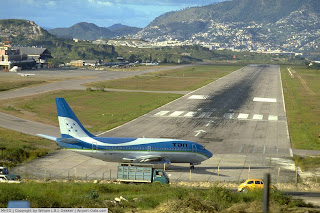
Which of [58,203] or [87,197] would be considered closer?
[58,203]

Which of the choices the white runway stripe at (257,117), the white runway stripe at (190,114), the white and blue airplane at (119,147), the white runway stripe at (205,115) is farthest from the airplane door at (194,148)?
the white runway stripe at (257,117)

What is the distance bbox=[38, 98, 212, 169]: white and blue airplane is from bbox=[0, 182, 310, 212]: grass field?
14.2 meters

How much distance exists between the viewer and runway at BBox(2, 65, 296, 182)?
54.7 metres

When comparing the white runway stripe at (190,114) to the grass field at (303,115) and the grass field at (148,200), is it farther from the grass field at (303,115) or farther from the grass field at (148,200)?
the grass field at (148,200)

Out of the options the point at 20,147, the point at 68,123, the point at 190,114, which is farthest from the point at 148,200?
the point at 190,114

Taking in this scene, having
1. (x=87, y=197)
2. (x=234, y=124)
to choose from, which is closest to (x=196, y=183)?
(x=87, y=197)

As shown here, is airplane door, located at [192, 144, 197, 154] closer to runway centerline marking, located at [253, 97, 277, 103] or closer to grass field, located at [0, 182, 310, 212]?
grass field, located at [0, 182, 310, 212]

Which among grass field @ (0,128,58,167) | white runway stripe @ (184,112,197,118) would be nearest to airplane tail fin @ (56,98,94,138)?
grass field @ (0,128,58,167)

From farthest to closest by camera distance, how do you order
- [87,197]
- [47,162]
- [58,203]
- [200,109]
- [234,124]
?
[200,109] → [234,124] → [47,162] → [87,197] → [58,203]

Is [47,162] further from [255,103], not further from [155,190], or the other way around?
[255,103]

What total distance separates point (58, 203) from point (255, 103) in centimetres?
10005

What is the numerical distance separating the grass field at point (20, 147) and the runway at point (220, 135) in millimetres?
1973

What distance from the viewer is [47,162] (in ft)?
190

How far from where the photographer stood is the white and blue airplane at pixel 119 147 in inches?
2069
